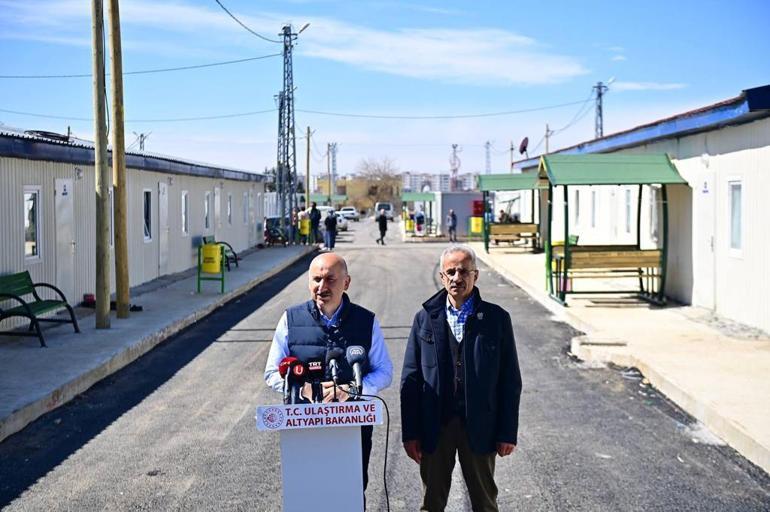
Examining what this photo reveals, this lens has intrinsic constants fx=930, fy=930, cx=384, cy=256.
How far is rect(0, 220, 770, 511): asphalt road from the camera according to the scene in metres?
6.49

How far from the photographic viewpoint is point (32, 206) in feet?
48.3

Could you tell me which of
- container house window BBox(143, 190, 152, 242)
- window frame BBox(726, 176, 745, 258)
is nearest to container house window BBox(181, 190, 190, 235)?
container house window BBox(143, 190, 152, 242)

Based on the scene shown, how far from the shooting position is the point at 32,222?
14.7 metres

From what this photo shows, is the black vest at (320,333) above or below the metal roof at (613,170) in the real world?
below

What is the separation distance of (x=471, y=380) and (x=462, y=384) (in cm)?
8

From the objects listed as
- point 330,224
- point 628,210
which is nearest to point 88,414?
point 628,210

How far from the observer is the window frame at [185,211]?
25.0 metres

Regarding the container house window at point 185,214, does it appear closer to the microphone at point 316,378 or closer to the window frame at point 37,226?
the window frame at point 37,226

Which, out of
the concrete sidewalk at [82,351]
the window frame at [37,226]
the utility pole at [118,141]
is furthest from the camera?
the window frame at [37,226]

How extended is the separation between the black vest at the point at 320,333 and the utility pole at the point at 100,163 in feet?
30.9

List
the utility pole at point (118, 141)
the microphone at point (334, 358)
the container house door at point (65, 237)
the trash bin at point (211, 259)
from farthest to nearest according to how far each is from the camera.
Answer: the trash bin at point (211, 259)
the container house door at point (65, 237)
the utility pole at point (118, 141)
the microphone at point (334, 358)

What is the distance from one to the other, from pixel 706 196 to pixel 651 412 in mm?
7902

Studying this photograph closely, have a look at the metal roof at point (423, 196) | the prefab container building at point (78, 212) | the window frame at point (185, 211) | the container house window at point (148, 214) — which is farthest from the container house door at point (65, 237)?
A: the metal roof at point (423, 196)

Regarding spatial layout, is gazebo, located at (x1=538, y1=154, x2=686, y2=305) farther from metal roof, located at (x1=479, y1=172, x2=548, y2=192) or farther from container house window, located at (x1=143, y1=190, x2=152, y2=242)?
metal roof, located at (x1=479, y1=172, x2=548, y2=192)
